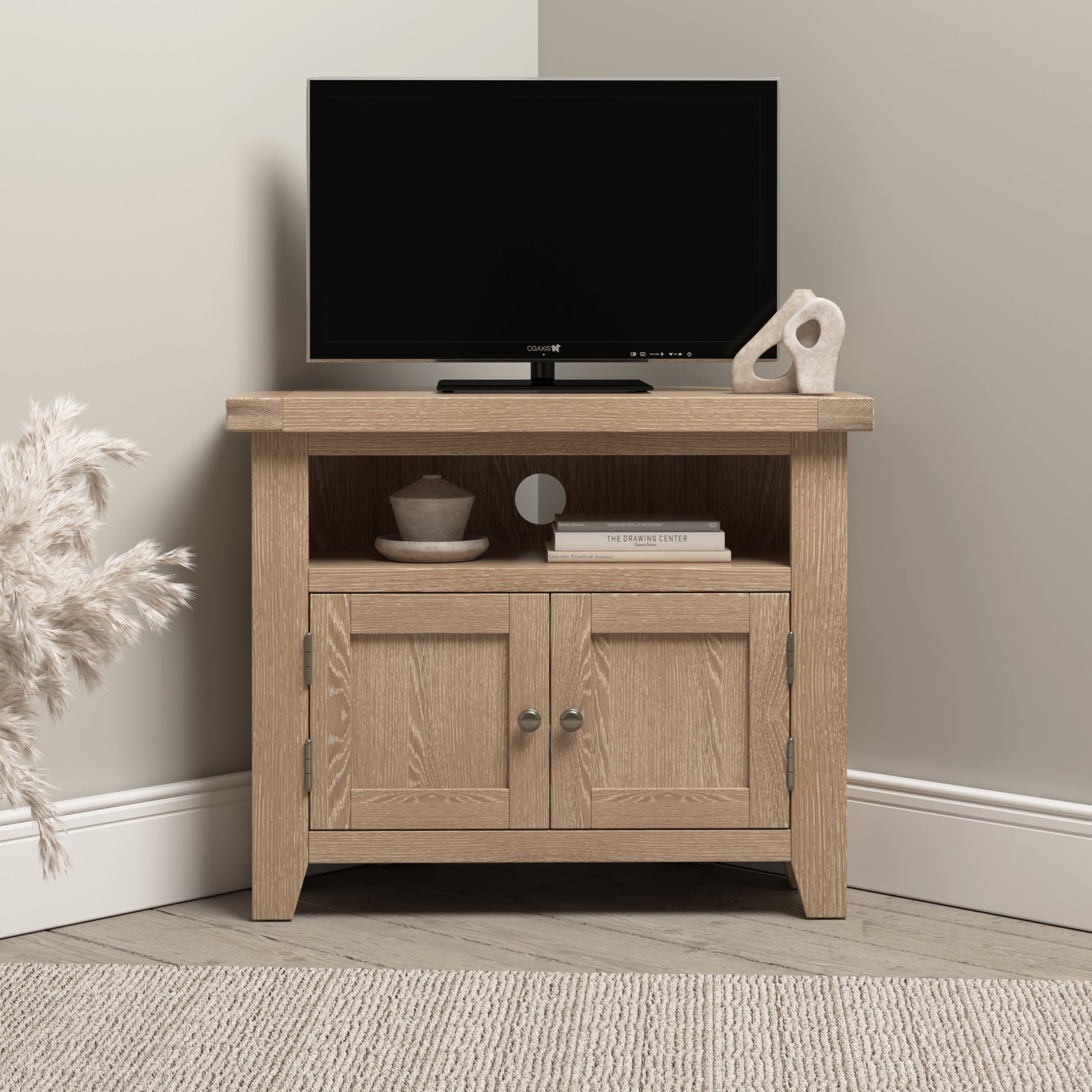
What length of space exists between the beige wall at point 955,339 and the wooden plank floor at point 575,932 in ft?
0.92

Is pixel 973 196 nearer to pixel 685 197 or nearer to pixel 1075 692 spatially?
pixel 685 197

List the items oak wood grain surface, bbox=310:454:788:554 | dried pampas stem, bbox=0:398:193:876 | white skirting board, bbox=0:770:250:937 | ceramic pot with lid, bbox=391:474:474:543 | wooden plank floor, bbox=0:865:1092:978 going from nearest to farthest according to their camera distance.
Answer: dried pampas stem, bbox=0:398:193:876, wooden plank floor, bbox=0:865:1092:978, white skirting board, bbox=0:770:250:937, ceramic pot with lid, bbox=391:474:474:543, oak wood grain surface, bbox=310:454:788:554

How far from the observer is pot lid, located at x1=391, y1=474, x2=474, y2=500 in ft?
6.43

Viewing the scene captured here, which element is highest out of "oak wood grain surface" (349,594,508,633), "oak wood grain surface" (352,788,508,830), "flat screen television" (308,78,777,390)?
"flat screen television" (308,78,777,390)

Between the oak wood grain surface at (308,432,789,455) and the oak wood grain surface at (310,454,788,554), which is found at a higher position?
the oak wood grain surface at (308,432,789,455)

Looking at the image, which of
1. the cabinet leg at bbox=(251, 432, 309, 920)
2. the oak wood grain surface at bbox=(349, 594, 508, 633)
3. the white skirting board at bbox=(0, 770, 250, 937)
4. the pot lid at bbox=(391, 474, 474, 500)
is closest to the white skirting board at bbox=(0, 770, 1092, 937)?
the white skirting board at bbox=(0, 770, 250, 937)

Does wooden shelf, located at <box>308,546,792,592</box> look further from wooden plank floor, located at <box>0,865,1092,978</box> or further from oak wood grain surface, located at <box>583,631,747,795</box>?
wooden plank floor, located at <box>0,865,1092,978</box>

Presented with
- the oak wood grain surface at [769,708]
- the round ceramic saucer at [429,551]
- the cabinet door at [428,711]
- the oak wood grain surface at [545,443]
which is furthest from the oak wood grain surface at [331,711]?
the oak wood grain surface at [769,708]

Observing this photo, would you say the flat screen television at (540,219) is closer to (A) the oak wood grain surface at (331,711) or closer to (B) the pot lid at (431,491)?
(B) the pot lid at (431,491)

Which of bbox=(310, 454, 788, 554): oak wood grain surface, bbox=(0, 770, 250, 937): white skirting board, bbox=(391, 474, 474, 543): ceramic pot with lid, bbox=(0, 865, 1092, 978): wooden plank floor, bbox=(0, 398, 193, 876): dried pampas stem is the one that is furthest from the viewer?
bbox=(310, 454, 788, 554): oak wood grain surface

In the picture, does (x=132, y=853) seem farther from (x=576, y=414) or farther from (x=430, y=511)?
(x=576, y=414)

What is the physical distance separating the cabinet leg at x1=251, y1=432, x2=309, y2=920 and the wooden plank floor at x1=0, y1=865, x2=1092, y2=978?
113 mm

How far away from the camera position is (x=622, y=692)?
189cm

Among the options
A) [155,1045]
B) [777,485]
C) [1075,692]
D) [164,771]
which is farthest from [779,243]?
[155,1045]
